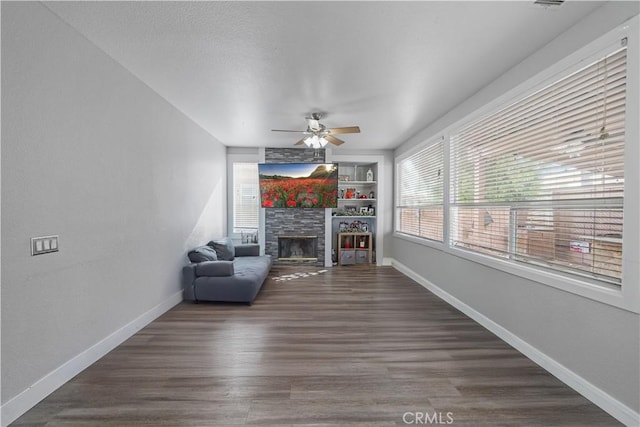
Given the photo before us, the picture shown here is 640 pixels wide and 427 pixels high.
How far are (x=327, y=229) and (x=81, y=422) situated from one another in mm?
4832

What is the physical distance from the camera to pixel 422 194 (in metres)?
4.81

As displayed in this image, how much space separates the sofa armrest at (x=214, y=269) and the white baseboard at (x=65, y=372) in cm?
78

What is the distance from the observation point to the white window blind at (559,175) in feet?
5.84

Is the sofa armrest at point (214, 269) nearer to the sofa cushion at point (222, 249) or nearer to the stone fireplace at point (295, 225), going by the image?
the sofa cushion at point (222, 249)

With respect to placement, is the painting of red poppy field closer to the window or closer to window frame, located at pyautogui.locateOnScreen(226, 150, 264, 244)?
window frame, located at pyautogui.locateOnScreen(226, 150, 264, 244)

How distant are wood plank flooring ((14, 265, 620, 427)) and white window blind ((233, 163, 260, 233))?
2961 mm

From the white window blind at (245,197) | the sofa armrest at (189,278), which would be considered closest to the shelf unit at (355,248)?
the white window blind at (245,197)

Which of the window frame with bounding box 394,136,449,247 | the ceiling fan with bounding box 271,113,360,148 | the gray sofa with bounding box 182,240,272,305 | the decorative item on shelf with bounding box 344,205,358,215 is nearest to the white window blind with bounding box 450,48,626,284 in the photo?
the window frame with bounding box 394,136,449,247

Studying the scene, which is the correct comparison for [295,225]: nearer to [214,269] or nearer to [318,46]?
[214,269]

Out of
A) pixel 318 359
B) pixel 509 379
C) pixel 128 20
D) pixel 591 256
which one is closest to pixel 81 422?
pixel 318 359

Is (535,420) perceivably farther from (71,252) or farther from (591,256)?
(71,252)

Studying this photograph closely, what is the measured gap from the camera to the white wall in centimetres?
166

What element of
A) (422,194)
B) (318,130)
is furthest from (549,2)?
(422,194)

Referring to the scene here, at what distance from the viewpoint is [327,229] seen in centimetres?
610
